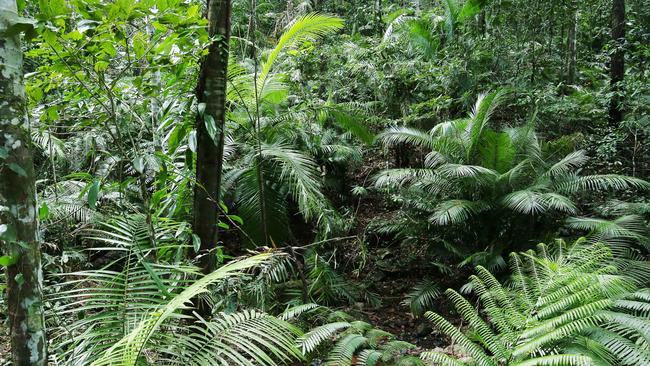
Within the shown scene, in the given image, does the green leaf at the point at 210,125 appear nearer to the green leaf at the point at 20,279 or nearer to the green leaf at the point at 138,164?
the green leaf at the point at 138,164

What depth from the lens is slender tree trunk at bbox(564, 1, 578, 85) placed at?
7578 millimetres

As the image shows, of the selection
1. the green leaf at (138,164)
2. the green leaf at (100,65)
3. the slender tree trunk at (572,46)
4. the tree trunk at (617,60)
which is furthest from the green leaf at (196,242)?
the slender tree trunk at (572,46)

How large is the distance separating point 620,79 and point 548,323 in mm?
5324

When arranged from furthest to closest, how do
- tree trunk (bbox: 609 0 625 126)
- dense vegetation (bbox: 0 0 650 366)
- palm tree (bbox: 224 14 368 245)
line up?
tree trunk (bbox: 609 0 625 126) → palm tree (bbox: 224 14 368 245) → dense vegetation (bbox: 0 0 650 366)

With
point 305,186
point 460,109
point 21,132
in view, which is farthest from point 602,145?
point 21,132

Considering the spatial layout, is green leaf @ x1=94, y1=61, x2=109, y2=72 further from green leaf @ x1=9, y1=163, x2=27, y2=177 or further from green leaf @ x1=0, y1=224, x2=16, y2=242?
green leaf @ x1=0, y1=224, x2=16, y2=242

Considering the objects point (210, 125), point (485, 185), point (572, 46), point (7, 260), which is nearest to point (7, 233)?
point (7, 260)

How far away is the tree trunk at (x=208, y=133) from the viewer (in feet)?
8.67

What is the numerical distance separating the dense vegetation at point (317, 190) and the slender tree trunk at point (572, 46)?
0.14 feet

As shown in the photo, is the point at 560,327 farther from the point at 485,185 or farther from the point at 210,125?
the point at 485,185

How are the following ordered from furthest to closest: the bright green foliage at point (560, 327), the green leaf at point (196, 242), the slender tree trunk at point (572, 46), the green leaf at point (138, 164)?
the slender tree trunk at point (572, 46) < the green leaf at point (196, 242) < the bright green foliage at point (560, 327) < the green leaf at point (138, 164)

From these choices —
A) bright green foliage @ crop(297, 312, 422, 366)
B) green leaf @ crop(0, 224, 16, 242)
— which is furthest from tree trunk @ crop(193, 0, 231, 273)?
green leaf @ crop(0, 224, 16, 242)

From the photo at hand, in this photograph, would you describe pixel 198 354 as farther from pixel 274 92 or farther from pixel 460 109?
pixel 460 109

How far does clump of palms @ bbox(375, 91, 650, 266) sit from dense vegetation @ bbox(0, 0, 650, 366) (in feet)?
0.10
